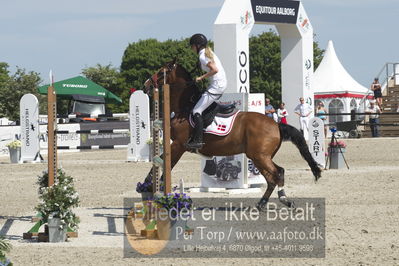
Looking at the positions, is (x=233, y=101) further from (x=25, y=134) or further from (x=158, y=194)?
(x=25, y=134)

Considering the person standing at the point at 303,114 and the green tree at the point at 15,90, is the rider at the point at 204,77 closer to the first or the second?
the person standing at the point at 303,114

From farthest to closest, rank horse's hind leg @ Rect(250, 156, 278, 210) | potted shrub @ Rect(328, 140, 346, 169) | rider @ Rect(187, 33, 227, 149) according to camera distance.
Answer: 1. potted shrub @ Rect(328, 140, 346, 169)
2. horse's hind leg @ Rect(250, 156, 278, 210)
3. rider @ Rect(187, 33, 227, 149)

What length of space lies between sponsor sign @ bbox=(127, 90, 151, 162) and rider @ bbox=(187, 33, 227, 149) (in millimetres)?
12773

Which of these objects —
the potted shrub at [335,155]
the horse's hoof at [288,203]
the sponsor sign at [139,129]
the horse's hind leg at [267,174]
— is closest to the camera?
the horse's hoof at [288,203]

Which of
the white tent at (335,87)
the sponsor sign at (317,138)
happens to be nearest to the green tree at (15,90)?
the white tent at (335,87)

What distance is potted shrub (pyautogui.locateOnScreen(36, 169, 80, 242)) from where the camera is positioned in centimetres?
948

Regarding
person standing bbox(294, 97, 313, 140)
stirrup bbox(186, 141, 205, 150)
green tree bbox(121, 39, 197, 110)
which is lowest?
stirrup bbox(186, 141, 205, 150)

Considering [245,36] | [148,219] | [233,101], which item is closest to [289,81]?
[245,36]

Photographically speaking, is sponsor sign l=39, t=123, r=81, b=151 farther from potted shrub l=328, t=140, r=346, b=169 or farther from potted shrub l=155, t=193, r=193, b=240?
potted shrub l=155, t=193, r=193, b=240

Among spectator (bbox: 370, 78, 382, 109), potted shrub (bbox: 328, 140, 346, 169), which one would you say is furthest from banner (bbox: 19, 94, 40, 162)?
spectator (bbox: 370, 78, 382, 109)

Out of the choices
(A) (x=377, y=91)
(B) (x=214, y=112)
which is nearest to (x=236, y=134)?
(B) (x=214, y=112)

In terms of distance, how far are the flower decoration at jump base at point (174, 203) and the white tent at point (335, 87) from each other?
35.5 m

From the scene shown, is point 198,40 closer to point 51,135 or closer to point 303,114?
point 51,135

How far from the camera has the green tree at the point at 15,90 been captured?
223 feet
